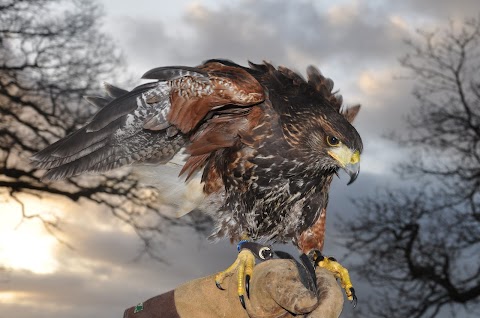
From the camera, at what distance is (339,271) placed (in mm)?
5172

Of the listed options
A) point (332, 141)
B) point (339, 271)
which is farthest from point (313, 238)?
point (332, 141)

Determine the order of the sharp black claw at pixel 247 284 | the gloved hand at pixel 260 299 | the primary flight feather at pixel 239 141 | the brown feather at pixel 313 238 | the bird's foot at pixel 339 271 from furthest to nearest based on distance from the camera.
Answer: the brown feather at pixel 313 238 < the bird's foot at pixel 339 271 < the primary flight feather at pixel 239 141 < the sharp black claw at pixel 247 284 < the gloved hand at pixel 260 299

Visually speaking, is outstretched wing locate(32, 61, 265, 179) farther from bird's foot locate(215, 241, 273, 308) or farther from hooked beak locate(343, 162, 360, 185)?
bird's foot locate(215, 241, 273, 308)

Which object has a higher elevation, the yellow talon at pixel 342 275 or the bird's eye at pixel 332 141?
the bird's eye at pixel 332 141

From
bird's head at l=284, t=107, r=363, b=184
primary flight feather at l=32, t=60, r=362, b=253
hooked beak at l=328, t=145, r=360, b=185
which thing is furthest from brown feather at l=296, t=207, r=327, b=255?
hooked beak at l=328, t=145, r=360, b=185

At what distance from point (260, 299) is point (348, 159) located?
1.40 m

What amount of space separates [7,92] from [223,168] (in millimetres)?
10884

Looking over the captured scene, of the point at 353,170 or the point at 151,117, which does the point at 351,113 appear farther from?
the point at 151,117

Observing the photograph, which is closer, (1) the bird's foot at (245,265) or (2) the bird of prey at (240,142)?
(1) the bird's foot at (245,265)

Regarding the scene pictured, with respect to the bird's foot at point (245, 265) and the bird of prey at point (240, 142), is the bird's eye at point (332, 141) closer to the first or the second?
the bird of prey at point (240, 142)

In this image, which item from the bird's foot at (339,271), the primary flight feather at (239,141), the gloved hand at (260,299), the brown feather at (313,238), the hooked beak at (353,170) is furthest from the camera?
the brown feather at (313,238)

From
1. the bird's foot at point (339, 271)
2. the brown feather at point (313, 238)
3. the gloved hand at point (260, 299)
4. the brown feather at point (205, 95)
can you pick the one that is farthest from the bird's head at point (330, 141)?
the gloved hand at point (260, 299)

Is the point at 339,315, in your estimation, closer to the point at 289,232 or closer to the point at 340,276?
the point at 340,276

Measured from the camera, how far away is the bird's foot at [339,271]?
5121mm
